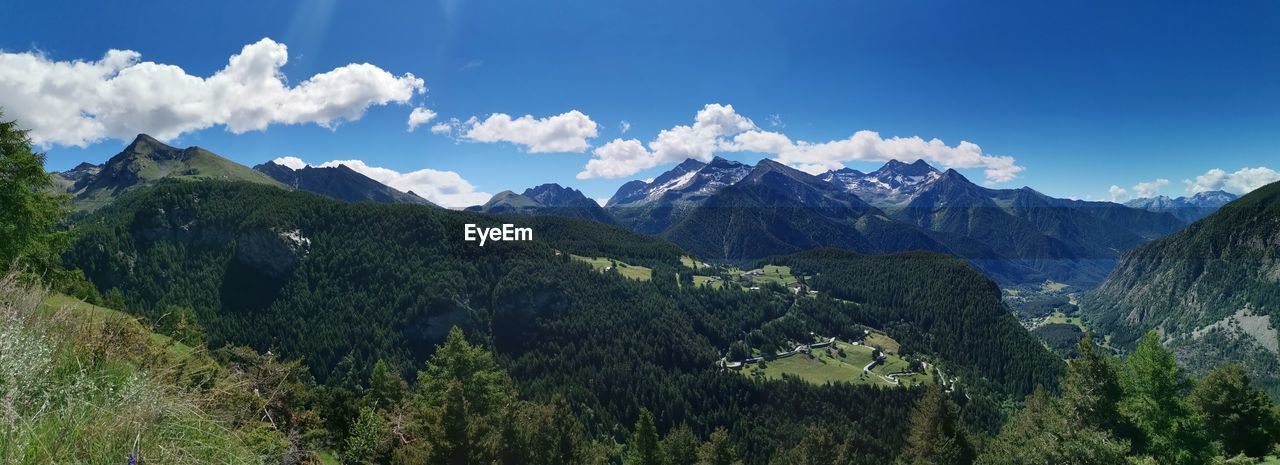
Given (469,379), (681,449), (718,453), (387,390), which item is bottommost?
(681,449)

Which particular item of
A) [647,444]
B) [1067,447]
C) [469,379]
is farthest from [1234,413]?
[469,379]

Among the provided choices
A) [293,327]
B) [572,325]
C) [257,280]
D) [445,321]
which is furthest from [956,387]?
[257,280]

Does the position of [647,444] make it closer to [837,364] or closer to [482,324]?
[837,364]

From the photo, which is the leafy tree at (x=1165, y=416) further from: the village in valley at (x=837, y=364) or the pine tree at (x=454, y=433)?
the village in valley at (x=837, y=364)

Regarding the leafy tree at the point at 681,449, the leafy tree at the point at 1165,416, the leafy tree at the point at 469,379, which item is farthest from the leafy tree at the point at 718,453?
the leafy tree at the point at 1165,416

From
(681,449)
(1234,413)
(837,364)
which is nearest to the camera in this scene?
(1234,413)

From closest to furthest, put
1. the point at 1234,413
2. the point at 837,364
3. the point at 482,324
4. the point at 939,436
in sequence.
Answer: the point at 1234,413 < the point at 939,436 < the point at 837,364 < the point at 482,324

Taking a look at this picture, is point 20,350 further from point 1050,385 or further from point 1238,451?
point 1050,385
